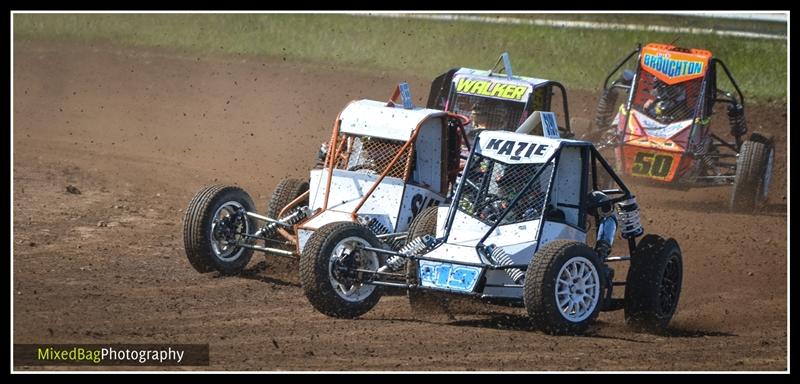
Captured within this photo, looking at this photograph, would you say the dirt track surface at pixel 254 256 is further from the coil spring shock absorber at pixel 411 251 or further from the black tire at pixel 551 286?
the coil spring shock absorber at pixel 411 251

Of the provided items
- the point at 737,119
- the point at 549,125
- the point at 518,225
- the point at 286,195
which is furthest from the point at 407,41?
the point at 518,225

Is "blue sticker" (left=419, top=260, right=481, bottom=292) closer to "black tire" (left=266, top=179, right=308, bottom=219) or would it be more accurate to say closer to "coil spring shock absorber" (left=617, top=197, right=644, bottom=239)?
"coil spring shock absorber" (left=617, top=197, right=644, bottom=239)

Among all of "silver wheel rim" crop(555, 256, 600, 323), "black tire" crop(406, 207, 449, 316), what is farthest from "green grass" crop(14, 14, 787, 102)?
"silver wheel rim" crop(555, 256, 600, 323)

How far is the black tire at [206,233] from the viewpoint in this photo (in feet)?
42.9

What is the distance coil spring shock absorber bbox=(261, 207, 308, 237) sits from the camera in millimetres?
13352

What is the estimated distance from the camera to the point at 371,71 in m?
27.7

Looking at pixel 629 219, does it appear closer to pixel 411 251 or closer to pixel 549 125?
pixel 549 125

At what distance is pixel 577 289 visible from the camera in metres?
11.0

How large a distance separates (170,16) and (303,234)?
19.2 metres

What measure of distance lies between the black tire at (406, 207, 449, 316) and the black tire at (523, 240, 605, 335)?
1201 millimetres

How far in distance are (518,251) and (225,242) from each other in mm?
3127

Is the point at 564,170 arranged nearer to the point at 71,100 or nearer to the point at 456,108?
the point at 456,108

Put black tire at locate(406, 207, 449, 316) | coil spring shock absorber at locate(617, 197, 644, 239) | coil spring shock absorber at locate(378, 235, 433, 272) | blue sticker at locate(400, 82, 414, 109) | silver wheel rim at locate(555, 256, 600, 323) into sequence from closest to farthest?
silver wheel rim at locate(555, 256, 600, 323), coil spring shock absorber at locate(378, 235, 433, 272), black tire at locate(406, 207, 449, 316), coil spring shock absorber at locate(617, 197, 644, 239), blue sticker at locate(400, 82, 414, 109)

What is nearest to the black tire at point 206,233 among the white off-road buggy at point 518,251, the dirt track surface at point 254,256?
the dirt track surface at point 254,256
